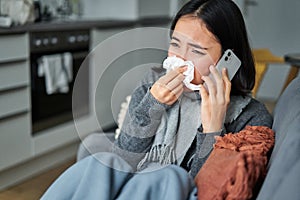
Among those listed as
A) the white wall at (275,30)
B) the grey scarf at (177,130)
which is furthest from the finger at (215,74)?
the white wall at (275,30)

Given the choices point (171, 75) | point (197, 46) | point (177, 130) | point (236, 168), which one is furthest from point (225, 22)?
point (236, 168)

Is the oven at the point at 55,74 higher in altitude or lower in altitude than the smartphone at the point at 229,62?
lower

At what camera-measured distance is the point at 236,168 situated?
0.85 meters

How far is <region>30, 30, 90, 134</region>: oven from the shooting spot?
2.75 meters

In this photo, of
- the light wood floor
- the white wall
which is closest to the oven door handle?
the light wood floor

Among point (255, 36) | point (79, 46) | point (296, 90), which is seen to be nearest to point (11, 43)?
point (79, 46)

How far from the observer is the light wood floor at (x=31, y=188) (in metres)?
2.46

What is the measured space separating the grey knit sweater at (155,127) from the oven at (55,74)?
1.45 m

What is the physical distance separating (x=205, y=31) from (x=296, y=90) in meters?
0.31

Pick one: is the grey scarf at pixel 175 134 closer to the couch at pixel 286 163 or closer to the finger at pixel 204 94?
the finger at pixel 204 94

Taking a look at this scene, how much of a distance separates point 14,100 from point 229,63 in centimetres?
166

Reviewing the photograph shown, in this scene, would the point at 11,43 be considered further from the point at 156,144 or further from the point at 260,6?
the point at 260,6

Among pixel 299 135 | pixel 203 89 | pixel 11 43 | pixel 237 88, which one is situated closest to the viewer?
pixel 299 135

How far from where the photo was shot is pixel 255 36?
15.9 ft
